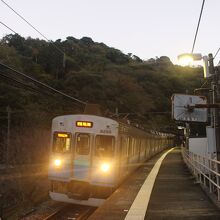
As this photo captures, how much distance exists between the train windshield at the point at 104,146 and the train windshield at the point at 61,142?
3.39 feet

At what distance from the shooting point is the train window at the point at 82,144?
13.8 metres

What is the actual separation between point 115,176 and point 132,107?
53.2 m

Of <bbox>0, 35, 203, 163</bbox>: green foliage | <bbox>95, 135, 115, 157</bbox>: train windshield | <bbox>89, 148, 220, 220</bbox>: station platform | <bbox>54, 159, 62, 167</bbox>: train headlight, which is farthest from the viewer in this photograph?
<bbox>0, 35, 203, 163</bbox>: green foliage

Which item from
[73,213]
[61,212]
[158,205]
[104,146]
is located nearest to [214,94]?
[104,146]

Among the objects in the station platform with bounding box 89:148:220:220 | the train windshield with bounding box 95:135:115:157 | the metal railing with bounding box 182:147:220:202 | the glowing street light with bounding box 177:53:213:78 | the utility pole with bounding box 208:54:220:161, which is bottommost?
the station platform with bounding box 89:148:220:220

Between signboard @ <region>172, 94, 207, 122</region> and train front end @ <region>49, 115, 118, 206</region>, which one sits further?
signboard @ <region>172, 94, 207, 122</region>

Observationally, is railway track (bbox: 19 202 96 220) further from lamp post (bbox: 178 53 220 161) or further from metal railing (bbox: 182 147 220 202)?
lamp post (bbox: 178 53 220 161)

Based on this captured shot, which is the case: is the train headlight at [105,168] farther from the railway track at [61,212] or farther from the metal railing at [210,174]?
the metal railing at [210,174]

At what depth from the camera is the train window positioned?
13794 millimetres

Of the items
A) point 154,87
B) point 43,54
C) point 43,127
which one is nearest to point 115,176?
point 43,127

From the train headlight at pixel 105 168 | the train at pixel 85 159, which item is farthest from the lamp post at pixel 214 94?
the train headlight at pixel 105 168

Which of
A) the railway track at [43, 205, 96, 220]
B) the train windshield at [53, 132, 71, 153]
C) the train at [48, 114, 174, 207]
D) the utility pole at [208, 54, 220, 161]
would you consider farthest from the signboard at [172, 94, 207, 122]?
the railway track at [43, 205, 96, 220]

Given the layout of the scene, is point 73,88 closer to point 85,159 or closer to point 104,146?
point 104,146

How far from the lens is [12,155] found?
4453 cm
